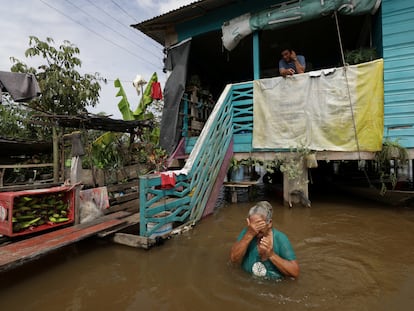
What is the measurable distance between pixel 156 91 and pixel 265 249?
690 centimetres

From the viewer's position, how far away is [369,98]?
5363 mm

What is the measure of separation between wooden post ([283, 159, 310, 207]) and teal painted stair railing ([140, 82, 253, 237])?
1664 millimetres

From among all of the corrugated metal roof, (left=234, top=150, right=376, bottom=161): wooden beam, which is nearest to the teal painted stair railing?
(left=234, top=150, right=376, bottom=161): wooden beam

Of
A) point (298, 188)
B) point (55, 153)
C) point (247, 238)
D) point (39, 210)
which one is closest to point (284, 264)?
point (247, 238)

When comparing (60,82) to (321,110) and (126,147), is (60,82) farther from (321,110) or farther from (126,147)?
(321,110)

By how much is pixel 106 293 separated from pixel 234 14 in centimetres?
716

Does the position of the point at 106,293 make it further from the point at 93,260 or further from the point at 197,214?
the point at 197,214

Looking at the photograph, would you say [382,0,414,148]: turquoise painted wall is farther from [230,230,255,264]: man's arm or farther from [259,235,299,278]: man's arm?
[230,230,255,264]: man's arm

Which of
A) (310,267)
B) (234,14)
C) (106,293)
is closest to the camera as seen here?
(106,293)

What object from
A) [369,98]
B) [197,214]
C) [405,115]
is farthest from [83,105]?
[405,115]

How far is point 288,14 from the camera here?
20.4ft

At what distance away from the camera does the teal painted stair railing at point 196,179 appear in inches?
162

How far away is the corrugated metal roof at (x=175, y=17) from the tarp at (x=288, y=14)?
634mm

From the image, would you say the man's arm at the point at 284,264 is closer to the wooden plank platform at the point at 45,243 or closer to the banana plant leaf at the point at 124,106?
the wooden plank platform at the point at 45,243
